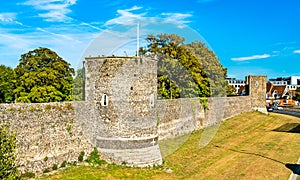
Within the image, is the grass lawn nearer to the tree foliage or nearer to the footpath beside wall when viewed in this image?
the footpath beside wall

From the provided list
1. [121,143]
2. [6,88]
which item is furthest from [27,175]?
[6,88]

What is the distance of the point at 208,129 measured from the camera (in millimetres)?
30938

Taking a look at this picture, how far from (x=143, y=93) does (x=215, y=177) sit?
16.5 ft

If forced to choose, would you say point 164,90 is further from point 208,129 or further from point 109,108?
point 109,108

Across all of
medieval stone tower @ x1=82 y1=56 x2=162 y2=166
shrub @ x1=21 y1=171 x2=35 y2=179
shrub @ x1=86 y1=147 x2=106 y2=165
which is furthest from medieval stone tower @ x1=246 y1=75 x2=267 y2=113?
shrub @ x1=21 y1=171 x2=35 y2=179

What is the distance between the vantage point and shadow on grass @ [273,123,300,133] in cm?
3195

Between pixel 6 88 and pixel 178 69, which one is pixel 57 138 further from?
pixel 6 88

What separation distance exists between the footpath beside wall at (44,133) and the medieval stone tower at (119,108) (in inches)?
31.1

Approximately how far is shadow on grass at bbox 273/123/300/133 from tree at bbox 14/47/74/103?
20.0m

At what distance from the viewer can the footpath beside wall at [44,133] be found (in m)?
13.1

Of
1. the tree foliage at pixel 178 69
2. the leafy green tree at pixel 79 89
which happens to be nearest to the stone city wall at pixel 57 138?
the leafy green tree at pixel 79 89

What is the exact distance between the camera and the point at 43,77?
3203 centimetres

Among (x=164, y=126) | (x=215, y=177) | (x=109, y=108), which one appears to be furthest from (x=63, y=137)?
(x=164, y=126)

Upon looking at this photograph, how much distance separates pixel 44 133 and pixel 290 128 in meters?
26.2
